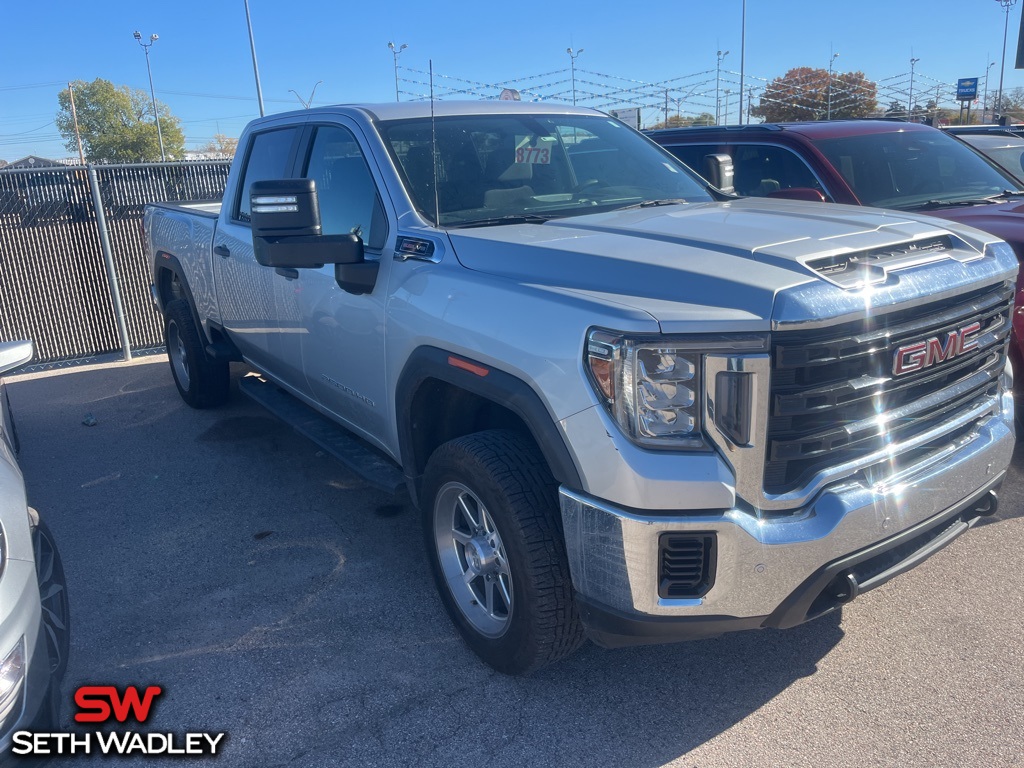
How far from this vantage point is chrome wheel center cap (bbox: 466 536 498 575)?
3.11 meters

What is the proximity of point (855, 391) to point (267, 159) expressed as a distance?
3662 millimetres

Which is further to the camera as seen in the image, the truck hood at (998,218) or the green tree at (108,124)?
the green tree at (108,124)

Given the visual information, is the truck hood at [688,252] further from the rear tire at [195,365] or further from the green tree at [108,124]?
the green tree at [108,124]

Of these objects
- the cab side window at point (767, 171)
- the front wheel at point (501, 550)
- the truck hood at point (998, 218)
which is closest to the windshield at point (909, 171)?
the cab side window at point (767, 171)

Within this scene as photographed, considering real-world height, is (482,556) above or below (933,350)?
below

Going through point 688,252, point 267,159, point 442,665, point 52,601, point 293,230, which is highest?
point 267,159

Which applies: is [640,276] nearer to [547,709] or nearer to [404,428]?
[404,428]

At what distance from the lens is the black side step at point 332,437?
3762 millimetres

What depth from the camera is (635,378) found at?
2.40m

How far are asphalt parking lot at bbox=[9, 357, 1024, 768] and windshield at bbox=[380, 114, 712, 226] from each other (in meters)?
1.68

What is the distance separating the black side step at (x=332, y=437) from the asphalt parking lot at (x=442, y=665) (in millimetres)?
483

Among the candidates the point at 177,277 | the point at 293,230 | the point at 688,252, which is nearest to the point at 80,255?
the point at 177,277

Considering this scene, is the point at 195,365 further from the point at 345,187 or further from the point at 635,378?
the point at 635,378

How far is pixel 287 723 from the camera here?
2936 mm
